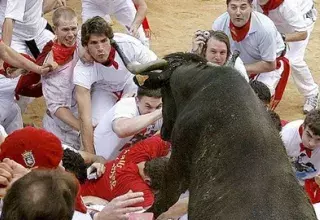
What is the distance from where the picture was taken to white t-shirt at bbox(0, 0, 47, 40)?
712cm

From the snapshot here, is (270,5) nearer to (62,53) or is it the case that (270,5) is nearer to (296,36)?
(296,36)

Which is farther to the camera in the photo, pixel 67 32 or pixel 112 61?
pixel 67 32

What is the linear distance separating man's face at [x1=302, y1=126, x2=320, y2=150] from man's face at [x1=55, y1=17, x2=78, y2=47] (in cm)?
225

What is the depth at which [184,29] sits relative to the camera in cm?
1058

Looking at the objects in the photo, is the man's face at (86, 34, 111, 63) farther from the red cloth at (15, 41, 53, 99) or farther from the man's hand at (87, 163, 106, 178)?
the man's hand at (87, 163, 106, 178)

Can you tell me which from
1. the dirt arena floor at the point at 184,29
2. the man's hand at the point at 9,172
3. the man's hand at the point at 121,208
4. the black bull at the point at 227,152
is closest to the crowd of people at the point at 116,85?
the man's hand at the point at 121,208

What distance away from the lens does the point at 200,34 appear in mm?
6176

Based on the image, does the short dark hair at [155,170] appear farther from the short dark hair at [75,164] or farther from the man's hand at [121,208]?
the man's hand at [121,208]

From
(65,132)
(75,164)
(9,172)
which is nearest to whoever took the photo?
(9,172)

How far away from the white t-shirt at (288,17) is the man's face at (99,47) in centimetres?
218

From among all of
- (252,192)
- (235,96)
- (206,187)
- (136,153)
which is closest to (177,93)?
(235,96)

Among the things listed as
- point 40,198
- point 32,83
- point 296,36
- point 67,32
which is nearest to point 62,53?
point 67,32

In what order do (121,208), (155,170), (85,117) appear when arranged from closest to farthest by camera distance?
(121,208), (155,170), (85,117)

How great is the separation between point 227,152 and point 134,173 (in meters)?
2.37
